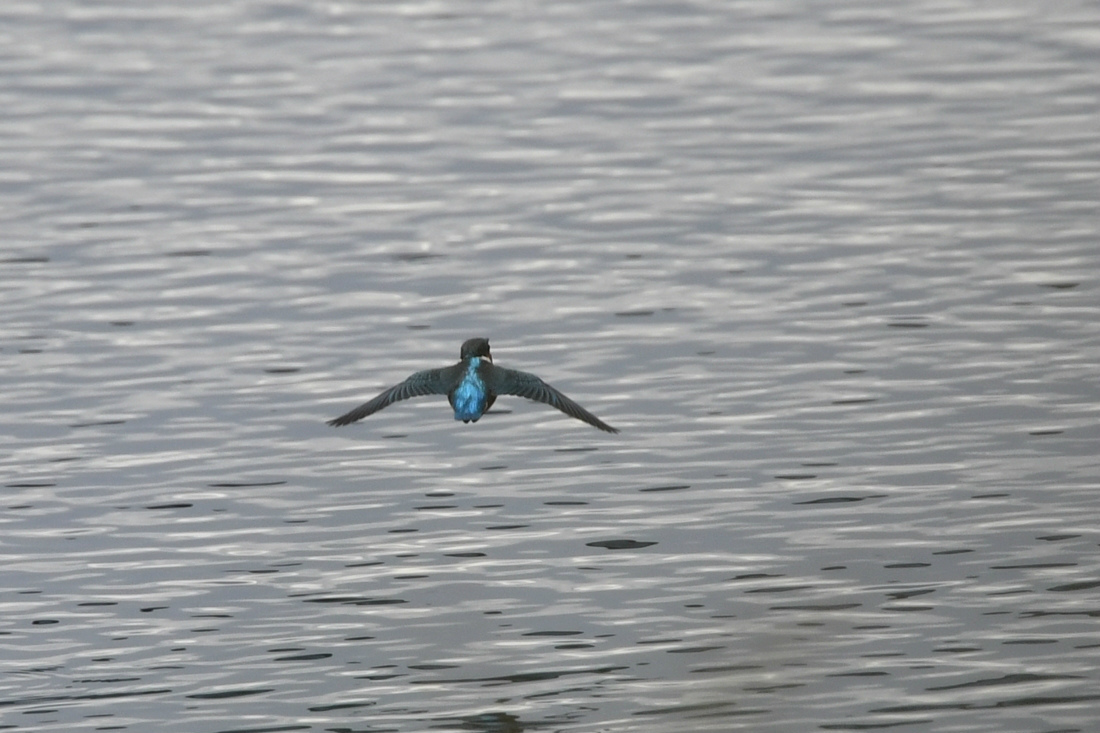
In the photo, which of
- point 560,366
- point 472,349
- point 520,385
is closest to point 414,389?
point 472,349

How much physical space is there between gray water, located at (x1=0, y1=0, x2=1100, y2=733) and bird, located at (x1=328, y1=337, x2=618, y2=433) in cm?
115

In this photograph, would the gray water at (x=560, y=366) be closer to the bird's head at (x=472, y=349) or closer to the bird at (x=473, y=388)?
the bird at (x=473, y=388)

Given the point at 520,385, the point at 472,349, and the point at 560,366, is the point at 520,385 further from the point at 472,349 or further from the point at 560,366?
the point at 560,366

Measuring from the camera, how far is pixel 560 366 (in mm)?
15391

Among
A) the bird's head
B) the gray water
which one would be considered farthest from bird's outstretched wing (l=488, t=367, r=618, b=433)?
the gray water

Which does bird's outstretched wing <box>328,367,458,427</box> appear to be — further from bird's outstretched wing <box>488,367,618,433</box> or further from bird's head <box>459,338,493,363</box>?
bird's outstretched wing <box>488,367,618,433</box>

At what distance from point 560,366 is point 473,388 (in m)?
4.17

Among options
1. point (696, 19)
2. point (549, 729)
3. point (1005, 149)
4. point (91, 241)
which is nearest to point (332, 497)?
point (549, 729)

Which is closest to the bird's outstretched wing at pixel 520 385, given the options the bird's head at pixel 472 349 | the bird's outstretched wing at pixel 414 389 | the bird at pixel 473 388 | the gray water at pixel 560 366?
the bird at pixel 473 388

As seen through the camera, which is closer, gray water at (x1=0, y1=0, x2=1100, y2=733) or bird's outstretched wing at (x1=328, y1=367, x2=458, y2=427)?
gray water at (x1=0, y1=0, x2=1100, y2=733)

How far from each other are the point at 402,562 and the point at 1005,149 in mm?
9837

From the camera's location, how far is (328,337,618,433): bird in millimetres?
11086

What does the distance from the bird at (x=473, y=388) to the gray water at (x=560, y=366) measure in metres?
1.15

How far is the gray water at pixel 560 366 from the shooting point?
10.9 m
